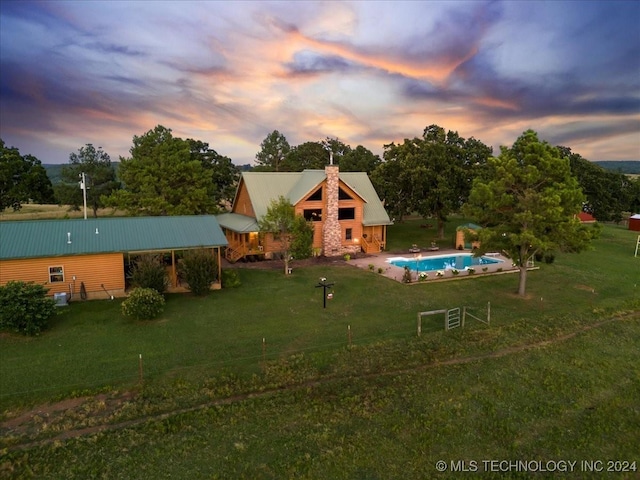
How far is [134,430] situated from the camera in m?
10.0

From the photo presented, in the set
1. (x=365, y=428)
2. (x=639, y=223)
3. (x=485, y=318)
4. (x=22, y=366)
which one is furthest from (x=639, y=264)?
(x=22, y=366)

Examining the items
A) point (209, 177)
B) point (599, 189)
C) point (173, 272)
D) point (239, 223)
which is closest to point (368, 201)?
point (239, 223)

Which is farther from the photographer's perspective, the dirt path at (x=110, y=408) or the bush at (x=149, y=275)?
the bush at (x=149, y=275)

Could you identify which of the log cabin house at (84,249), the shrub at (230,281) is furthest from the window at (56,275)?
the shrub at (230,281)

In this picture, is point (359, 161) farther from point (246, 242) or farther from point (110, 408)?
point (110, 408)

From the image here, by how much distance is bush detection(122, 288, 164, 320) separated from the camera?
17.0 meters

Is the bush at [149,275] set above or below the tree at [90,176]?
below

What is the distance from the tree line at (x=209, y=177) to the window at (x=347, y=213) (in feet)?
15.0

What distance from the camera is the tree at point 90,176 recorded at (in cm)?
4978

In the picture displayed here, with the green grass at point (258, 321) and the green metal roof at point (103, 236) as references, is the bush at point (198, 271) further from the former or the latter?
the green metal roof at point (103, 236)

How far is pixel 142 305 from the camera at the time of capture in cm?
1709

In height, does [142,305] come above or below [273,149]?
below

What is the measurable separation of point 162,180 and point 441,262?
2511cm

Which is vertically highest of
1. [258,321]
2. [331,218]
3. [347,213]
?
[347,213]
